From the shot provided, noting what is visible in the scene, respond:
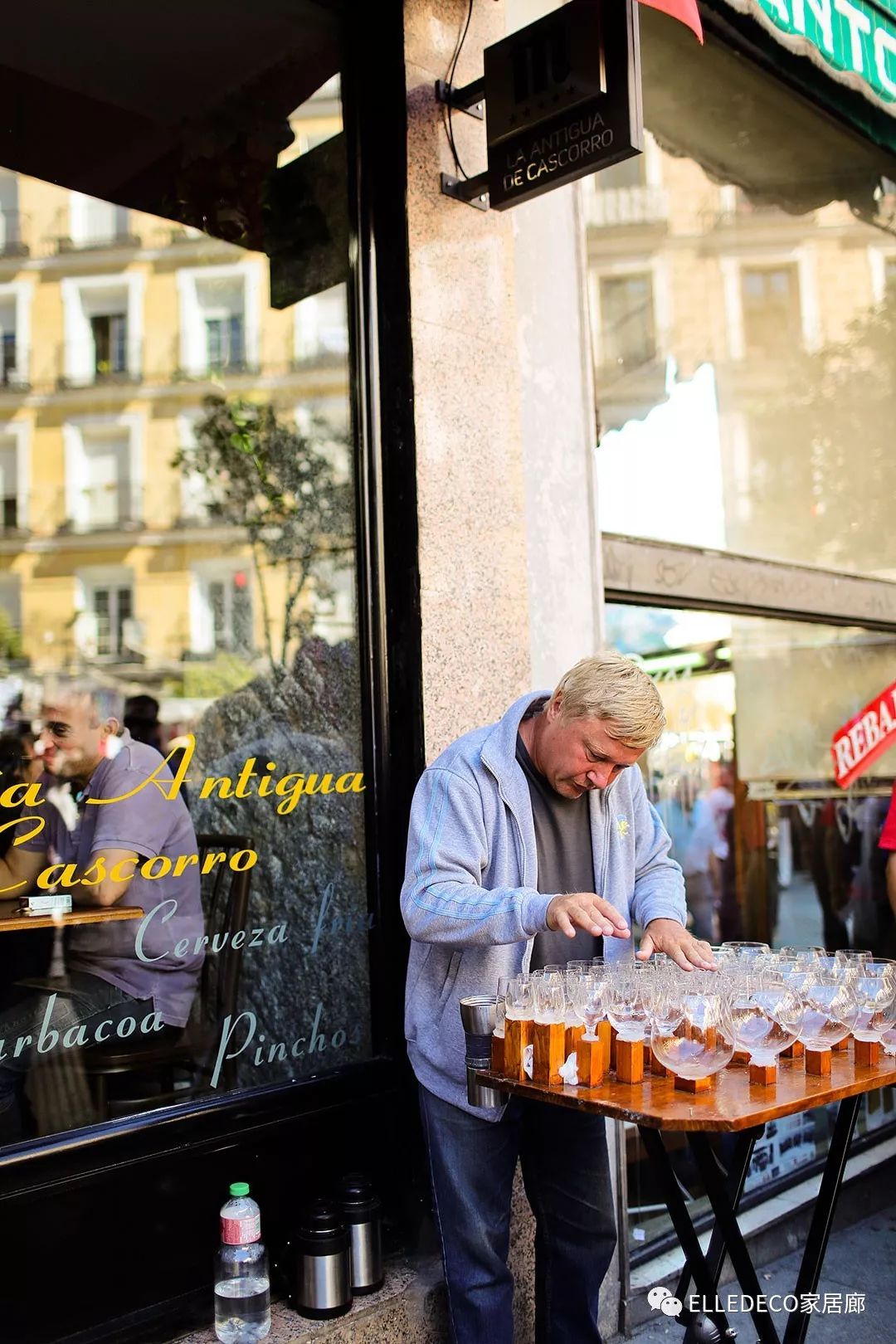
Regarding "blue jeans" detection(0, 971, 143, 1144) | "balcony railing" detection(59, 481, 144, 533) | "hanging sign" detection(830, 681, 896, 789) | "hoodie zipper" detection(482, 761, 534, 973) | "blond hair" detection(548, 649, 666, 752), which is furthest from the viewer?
"balcony railing" detection(59, 481, 144, 533)

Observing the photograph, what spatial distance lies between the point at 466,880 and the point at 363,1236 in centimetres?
110

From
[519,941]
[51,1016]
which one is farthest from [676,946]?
[51,1016]

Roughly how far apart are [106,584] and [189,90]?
16.4ft

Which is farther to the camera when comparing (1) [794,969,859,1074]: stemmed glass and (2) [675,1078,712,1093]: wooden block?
(1) [794,969,859,1074]: stemmed glass

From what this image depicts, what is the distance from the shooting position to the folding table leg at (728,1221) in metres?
2.32

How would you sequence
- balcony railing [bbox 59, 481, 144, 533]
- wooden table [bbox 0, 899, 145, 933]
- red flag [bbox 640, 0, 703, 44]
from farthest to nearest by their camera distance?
balcony railing [bbox 59, 481, 144, 533]
wooden table [bbox 0, 899, 145, 933]
red flag [bbox 640, 0, 703, 44]

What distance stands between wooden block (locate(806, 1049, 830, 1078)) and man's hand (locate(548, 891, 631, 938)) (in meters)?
0.51

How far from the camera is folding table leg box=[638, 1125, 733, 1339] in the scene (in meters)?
2.41

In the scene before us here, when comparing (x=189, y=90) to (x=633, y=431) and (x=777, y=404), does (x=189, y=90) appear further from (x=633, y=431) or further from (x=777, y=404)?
(x=777, y=404)

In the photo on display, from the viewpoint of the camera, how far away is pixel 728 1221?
2.40 meters

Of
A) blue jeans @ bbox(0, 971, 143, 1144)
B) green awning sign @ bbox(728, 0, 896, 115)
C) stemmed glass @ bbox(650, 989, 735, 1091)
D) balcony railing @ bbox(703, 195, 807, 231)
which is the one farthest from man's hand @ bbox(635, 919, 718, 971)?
balcony railing @ bbox(703, 195, 807, 231)

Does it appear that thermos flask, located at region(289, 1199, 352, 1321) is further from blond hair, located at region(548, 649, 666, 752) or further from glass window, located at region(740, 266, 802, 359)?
glass window, located at region(740, 266, 802, 359)

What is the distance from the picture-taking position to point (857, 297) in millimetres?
6434
